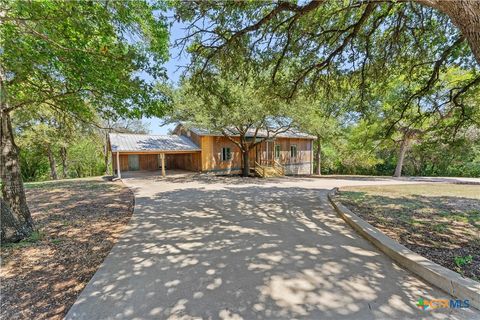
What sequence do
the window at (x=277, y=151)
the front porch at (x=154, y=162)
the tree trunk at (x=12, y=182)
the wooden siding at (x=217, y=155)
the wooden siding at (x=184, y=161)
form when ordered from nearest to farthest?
1. the tree trunk at (x=12, y=182)
2. the wooden siding at (x=217, y=155)
3. the wooden siding at (x=184, y=161)
4. the front porch at (x=154, y=162)
5. the window at (x=277, y=151)

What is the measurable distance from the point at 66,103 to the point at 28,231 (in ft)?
10.1

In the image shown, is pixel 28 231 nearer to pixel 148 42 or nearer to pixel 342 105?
pixel 148 42

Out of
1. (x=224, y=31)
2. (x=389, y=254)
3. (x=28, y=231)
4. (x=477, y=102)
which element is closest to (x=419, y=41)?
(x=477, y=102)

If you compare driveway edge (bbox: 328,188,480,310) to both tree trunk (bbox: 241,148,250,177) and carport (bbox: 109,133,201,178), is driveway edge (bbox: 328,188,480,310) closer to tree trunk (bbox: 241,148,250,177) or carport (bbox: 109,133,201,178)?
tree trunk (bbox: 241,148,250,177)

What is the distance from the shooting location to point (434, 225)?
4.12 metres

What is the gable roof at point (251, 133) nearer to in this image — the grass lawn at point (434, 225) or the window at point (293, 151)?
the window at point (293, 151)

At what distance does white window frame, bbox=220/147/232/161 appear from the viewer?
18.2m

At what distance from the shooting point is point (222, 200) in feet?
24.6

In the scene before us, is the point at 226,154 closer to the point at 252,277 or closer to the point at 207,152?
the point at 207,152

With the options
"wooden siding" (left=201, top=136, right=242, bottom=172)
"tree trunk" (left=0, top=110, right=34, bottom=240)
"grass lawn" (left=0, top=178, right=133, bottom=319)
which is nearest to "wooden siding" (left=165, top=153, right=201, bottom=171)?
"wooden siding" (left=201, top=136, right=242, bottom=172)

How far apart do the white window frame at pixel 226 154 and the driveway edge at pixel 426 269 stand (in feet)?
48.5

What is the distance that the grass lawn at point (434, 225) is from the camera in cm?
284

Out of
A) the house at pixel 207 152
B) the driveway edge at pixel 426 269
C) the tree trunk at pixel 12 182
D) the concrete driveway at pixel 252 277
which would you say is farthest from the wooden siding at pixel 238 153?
the driveway edge at pixel 426 269

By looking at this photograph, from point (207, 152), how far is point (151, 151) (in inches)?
173
